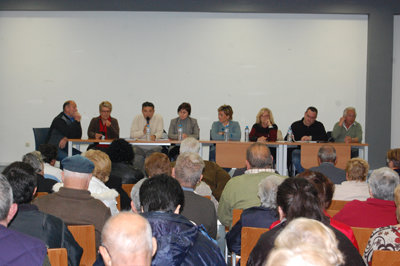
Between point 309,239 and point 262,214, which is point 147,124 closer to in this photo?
point 262,214

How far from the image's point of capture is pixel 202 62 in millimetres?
9242

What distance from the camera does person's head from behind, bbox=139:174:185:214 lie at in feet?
7.19

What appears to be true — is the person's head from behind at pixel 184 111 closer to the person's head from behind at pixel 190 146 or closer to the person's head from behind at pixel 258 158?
the person's head from behind at pixel 190 146

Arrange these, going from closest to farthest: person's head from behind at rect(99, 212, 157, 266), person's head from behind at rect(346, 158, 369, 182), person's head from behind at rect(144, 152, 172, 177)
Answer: person's head from behind at rect(99, 212, 157, 266) < person's head from behind at rect(144, 152, 172, 177) < person's head from behind at rect(346, 158, 369, 182)

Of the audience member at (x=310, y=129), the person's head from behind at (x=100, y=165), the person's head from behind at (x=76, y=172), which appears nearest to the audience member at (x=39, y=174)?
the person's head from behind at (x=100, y=165)

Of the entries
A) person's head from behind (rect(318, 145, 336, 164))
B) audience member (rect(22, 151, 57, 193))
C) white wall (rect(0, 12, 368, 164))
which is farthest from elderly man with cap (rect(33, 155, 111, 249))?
white wall (rect(0, 12, 368, 164))

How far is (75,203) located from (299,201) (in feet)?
4.29

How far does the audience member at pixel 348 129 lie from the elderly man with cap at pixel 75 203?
558 centimetres

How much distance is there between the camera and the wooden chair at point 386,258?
205cm

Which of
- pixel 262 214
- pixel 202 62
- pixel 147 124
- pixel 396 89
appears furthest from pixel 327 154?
pixel 396 89

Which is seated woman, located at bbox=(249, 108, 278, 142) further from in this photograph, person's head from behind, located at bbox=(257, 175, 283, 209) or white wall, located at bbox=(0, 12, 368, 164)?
person's head from behind, located at bbox=(257, 175, 283, 209)

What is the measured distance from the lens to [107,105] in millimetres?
7590

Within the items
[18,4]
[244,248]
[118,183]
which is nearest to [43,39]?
[18,4]

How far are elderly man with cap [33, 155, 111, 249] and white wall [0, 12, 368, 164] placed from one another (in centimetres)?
638
